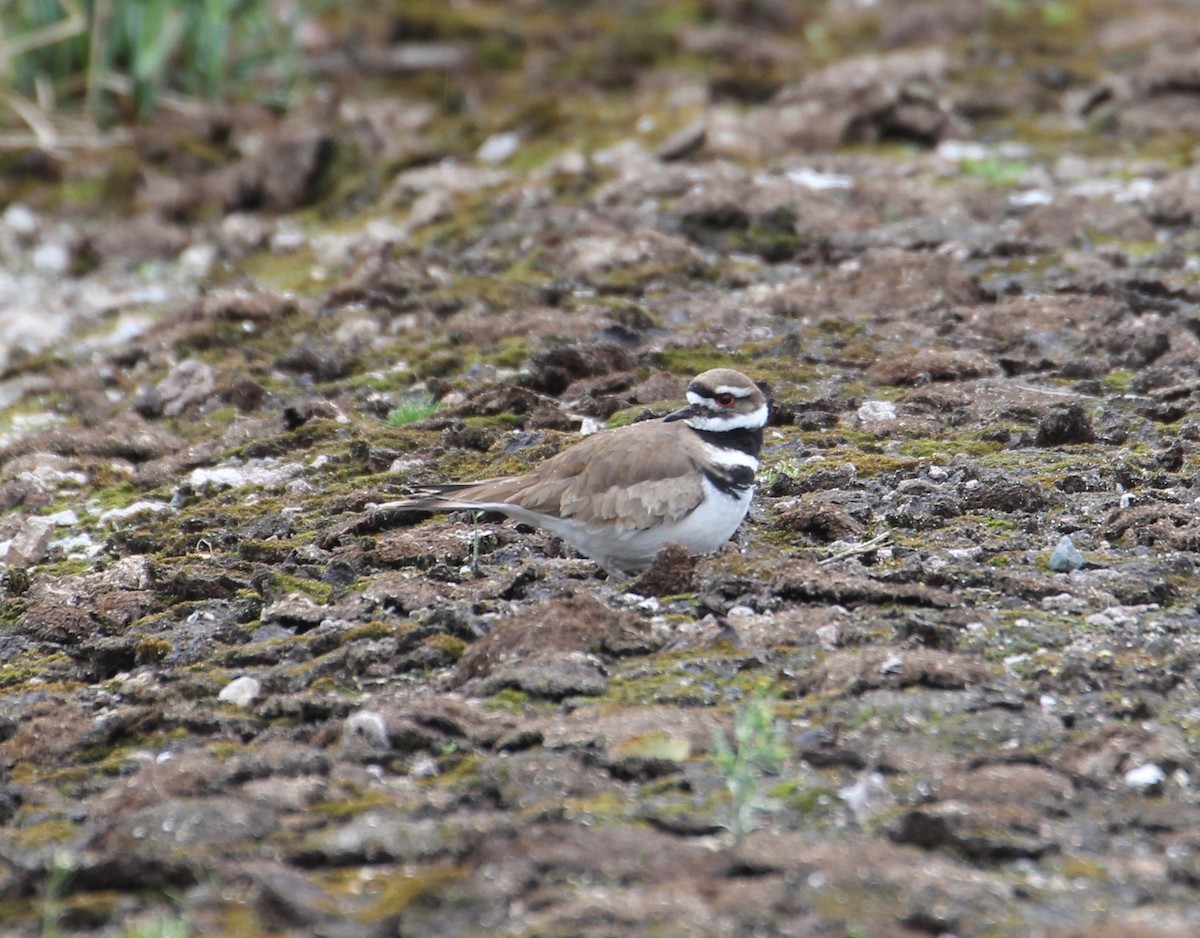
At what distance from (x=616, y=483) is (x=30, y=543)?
2.82 meters

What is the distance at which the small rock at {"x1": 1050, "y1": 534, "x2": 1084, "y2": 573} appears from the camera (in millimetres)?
6219

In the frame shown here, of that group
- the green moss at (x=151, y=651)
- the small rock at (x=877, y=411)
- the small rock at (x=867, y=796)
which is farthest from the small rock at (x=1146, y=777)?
the small rock at (x=877, y=411)

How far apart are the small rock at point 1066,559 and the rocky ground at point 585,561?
0.23 feet

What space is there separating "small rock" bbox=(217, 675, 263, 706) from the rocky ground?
0.08 ft

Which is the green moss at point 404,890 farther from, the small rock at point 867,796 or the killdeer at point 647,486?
the killdeer at point 647,486

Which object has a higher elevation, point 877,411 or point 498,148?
point 877,411

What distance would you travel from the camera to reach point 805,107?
44.4 feet

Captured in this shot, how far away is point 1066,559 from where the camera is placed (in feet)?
20.5

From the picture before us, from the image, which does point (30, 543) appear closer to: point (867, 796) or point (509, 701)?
point (509, 701)

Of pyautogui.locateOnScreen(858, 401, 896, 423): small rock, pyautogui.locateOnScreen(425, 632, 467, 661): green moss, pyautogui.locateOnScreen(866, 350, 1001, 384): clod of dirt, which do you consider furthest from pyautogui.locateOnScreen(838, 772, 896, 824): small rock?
pyautogui.locateOnScreen(866, 350, 1001, 384): clod of dirt

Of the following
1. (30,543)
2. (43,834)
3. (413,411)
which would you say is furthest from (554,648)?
(413,411)

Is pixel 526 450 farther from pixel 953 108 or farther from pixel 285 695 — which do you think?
pixel 953 108

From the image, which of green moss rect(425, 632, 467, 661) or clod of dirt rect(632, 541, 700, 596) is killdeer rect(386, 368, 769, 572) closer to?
clod of dirt rect(632, 541, 700, 596)

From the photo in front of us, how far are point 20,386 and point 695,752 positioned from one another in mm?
6717
